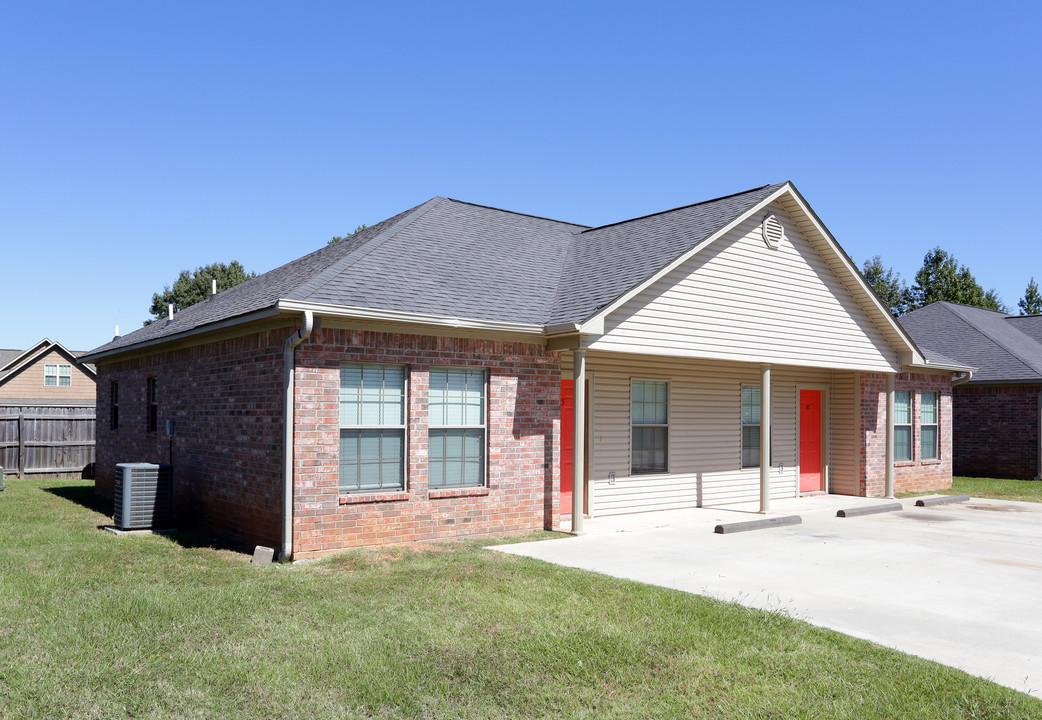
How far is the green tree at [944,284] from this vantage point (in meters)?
53.3

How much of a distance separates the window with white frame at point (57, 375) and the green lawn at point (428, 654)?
31400mm

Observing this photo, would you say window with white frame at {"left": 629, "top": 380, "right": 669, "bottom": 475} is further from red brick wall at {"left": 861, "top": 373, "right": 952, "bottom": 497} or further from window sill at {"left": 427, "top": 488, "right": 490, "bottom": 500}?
red brick wall at {"left": 861, "top": 373, "right": 952, "bottom": 497}

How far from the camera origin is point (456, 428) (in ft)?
36.1

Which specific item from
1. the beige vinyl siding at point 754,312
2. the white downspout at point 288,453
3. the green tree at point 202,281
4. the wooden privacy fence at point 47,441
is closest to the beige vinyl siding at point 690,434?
the beige vinyl siding at point 754,312

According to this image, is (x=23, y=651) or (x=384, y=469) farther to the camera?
(x=384, y=469)

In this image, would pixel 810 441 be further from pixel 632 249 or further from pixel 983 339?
pixel 983 339

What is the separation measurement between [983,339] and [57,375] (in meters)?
37.4

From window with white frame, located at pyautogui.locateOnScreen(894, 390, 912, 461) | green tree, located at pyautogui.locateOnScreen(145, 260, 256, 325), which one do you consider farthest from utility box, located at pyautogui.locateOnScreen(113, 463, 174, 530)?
green tree, located at pyautogui.locateOnScreen(145, 260, 256, 325)

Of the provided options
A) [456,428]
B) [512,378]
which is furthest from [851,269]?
[456,428]

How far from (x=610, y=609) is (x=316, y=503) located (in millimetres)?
4126

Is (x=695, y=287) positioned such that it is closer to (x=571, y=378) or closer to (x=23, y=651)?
(x=571, y=378)

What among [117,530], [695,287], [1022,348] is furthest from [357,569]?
[1022,348]

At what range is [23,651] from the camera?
6.00 m

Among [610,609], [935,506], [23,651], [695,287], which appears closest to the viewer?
[23,651]
